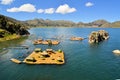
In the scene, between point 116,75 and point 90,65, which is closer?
point 116,75

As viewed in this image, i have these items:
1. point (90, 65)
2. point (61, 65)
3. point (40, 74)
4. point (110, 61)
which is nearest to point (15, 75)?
point (40, 74)

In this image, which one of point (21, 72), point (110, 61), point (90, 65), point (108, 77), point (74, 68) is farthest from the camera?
point (110, 61)

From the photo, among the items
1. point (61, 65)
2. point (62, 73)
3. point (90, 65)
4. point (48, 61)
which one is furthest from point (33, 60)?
point (90, 65)

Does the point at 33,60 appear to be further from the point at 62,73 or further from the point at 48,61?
the point at 62,73

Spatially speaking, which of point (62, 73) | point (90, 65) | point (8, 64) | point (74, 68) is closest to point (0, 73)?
point (8, 64)

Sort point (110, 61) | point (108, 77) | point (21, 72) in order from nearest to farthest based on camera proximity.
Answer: point (108, 77) → point (21, 72) → point (110, 61)

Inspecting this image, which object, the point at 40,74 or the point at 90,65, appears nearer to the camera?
the point at 40,74

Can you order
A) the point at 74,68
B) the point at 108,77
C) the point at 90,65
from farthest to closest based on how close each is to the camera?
the point at 90,65, the point at 74,68, the point at 108,77

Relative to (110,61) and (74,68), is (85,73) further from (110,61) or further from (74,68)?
(110,61)

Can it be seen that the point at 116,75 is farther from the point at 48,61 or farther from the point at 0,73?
the point at 0,73
